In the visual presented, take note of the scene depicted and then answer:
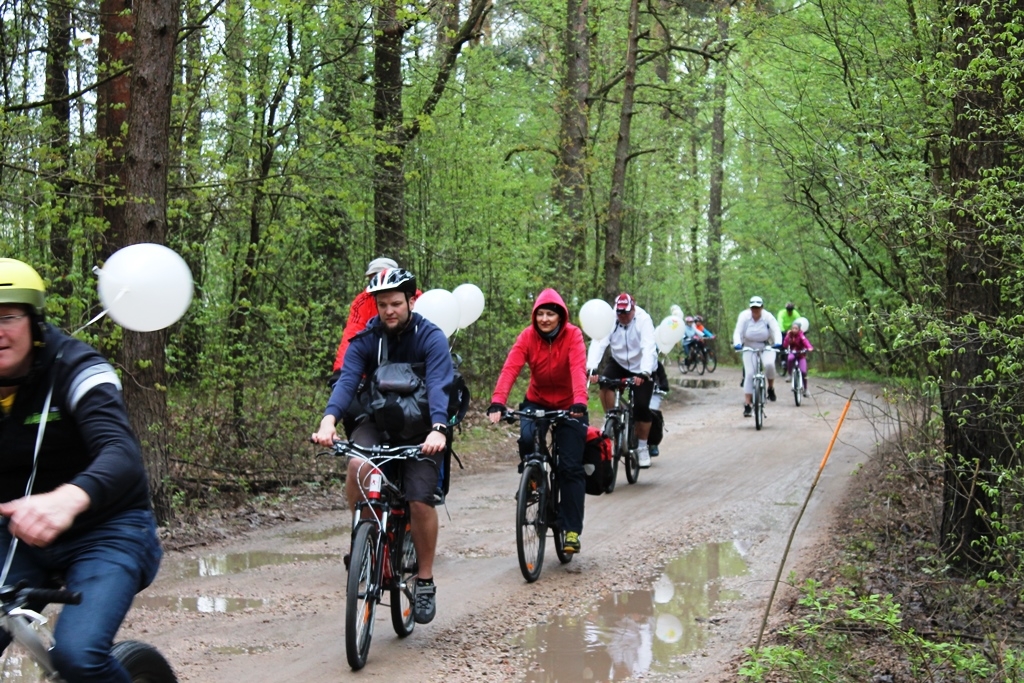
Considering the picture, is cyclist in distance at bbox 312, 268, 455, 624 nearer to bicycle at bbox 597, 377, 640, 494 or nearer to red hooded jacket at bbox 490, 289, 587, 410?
red hooded jacket at bbox 490, 289, 587, 410

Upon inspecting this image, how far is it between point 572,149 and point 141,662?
19.0 metres

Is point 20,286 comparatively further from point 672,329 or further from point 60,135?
point 672,329

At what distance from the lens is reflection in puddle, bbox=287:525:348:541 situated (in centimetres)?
945

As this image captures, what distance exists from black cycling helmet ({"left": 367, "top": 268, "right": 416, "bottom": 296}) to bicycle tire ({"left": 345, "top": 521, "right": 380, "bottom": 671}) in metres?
1.35

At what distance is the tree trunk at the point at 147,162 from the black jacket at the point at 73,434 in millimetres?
5906

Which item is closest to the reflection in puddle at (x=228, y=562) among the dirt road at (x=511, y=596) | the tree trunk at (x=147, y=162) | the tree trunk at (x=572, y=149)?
the dirt road at (x=511, y=596)

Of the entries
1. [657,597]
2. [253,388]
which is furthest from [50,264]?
[657,597]

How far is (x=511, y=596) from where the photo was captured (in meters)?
7.62

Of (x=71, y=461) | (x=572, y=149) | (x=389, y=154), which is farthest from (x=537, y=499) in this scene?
(x=572, y=149)

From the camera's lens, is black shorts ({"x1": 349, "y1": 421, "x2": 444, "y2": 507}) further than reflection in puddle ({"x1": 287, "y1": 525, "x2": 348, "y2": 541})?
No

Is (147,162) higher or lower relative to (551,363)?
higher

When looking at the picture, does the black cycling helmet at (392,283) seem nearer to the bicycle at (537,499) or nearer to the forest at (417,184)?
the bicycle at (537,499)

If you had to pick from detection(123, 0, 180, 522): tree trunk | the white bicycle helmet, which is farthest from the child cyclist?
detection(123, 0, 180, 522): tree trunk

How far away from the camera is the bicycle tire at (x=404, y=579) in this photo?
6.18 meters
